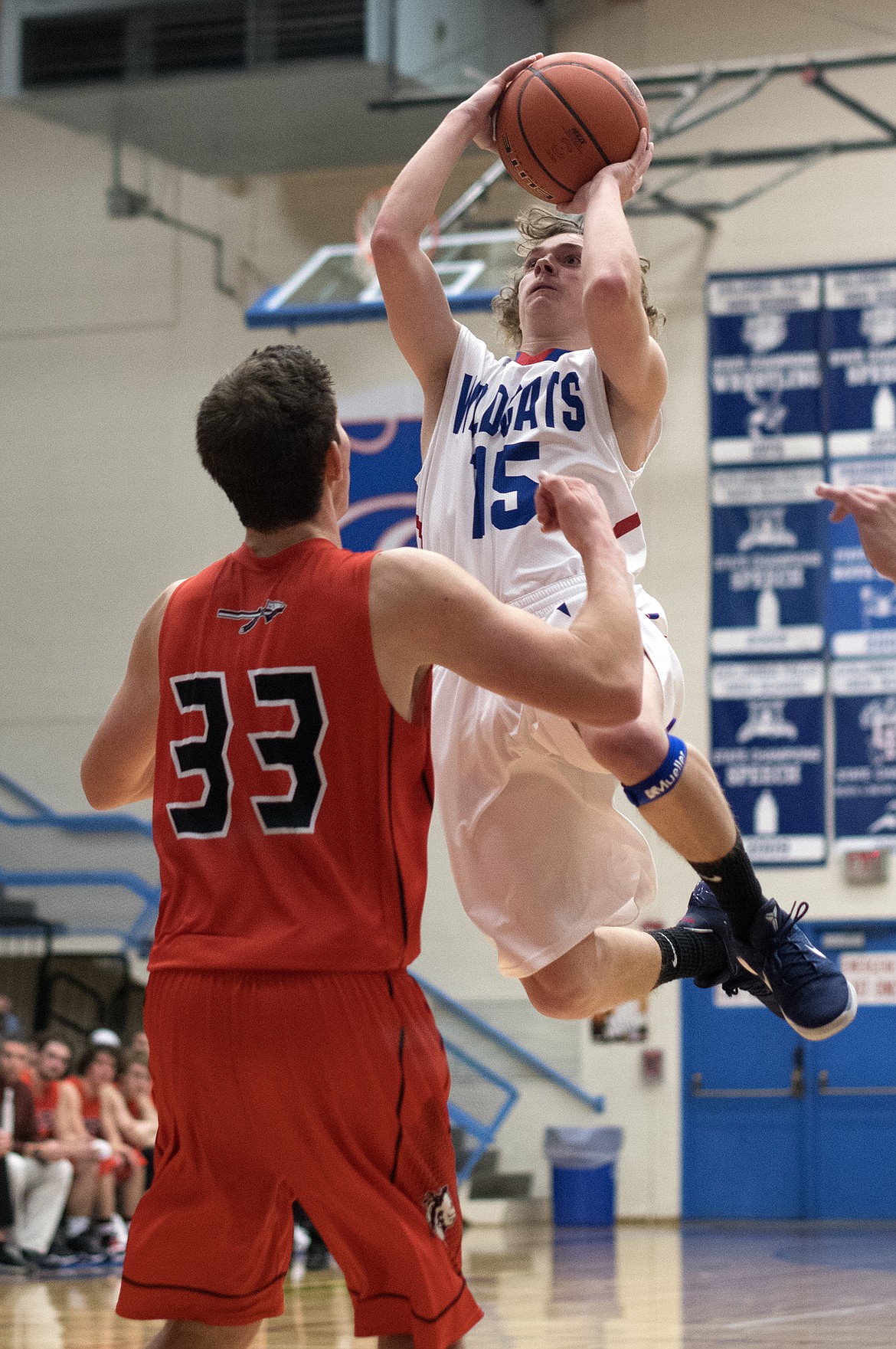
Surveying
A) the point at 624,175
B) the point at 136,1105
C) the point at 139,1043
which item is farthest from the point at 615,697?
the point at 139,1043

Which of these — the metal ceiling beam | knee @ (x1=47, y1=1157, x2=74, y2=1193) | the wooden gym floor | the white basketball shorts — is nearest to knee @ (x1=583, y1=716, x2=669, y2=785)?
the white basketball shorts

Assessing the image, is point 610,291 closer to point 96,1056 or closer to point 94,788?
point 94,788

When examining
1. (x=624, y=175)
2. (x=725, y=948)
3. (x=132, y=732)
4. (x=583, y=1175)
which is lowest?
(x=583, y=1175)

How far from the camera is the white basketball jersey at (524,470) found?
359 cm

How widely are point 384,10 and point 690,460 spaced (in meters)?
4.27

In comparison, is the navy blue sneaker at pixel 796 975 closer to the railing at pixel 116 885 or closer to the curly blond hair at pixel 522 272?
the curly blond hair at pixel 522 272

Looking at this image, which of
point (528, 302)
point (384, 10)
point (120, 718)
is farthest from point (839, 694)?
point (120, 718)

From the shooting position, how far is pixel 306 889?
8.24ft

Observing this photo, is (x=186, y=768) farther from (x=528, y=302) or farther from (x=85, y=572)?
(x=85, y=572)

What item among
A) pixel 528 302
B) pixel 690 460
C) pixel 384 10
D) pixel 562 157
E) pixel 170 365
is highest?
pixel 384 10

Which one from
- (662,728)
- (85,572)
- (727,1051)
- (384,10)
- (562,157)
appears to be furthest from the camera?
(85,572)

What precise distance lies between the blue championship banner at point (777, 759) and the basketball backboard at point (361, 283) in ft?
13.0

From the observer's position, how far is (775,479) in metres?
13.7

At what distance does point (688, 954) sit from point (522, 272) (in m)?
1.67
